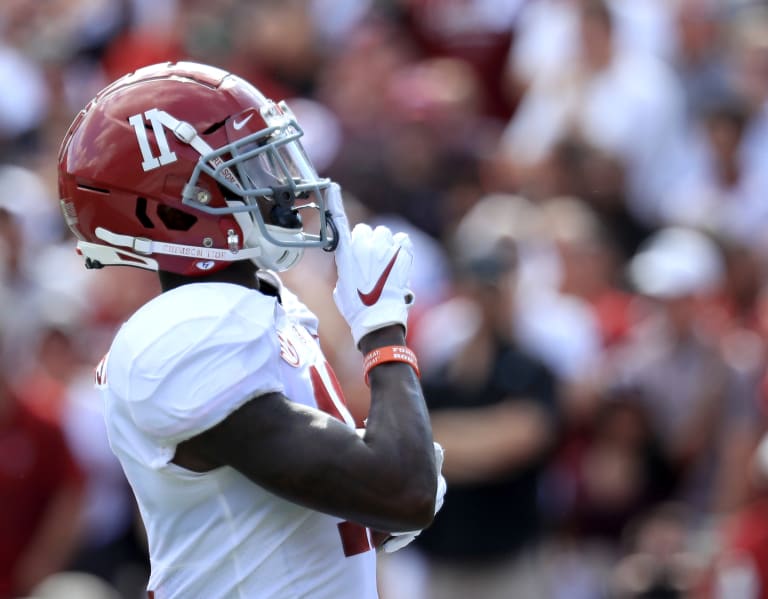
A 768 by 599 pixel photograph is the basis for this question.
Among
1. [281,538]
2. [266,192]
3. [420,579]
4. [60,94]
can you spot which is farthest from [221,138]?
[60,94]

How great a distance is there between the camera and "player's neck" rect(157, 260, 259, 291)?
2.95 m

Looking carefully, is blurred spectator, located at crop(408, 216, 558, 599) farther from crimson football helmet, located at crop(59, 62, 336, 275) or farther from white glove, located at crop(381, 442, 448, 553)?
crimson football helmet, located at crop(59, 62, 336, 275)

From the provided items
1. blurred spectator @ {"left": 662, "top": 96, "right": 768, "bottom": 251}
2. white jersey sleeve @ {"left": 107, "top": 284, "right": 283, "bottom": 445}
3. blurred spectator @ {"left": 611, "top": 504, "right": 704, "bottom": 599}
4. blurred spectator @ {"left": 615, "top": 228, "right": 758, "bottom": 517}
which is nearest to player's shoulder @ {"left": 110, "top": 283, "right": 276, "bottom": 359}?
white jersey sleeve @ {"left": 107, "top": 284, "right": 283, "bottom": 445}

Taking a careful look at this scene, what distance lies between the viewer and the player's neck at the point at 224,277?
116 inches

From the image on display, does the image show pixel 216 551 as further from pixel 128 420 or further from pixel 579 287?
pixel 579 287

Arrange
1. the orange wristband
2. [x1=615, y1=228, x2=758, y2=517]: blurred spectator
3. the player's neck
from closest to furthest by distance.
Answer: the orange wristband < the player's neck < [x1=615, y1=228, x2=758, y2=517]: blurred spectator

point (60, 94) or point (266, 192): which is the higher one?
point (266, 192)

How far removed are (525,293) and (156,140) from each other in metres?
3.92

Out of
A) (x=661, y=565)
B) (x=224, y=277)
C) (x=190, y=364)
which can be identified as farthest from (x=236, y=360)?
(x=661, y=565)

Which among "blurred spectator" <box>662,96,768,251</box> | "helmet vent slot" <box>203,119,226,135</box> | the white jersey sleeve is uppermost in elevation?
"helmet vent slot" <box>203,119,226,135</box>

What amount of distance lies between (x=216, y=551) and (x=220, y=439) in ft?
0.94

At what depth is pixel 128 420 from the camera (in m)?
2.85

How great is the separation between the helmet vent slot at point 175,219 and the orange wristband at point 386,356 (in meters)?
0.45

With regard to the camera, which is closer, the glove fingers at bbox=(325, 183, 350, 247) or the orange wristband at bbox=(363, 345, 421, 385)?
the orange wristband at bbox=(363, 345, 421, 385)
